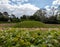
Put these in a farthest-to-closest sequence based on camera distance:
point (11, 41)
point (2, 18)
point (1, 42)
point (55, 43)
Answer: point (2, 18) < point (1, 42) < point (11, 41) < point (55, 43)

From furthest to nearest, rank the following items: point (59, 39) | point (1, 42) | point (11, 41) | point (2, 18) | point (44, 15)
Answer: point (44, 15) < point (2, 18) < point (1, 42) < point (11, 41) < point (59, 39)

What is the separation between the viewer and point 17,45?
3.51 metres

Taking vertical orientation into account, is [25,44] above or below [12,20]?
above

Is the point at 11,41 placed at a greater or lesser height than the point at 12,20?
greater

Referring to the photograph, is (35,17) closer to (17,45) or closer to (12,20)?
(12,20)

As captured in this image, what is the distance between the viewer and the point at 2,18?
30.5m

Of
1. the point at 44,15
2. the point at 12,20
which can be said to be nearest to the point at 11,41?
the point at 12,20

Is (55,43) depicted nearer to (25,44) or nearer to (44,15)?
(25,44)

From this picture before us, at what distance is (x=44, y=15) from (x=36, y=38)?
31704 millimetres

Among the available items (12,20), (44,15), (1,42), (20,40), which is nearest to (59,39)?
(20,40)

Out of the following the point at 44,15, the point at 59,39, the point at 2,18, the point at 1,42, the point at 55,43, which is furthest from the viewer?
the point at 44,15

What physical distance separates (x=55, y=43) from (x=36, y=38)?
637mm

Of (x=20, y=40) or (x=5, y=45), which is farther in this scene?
(x=5, y=45)

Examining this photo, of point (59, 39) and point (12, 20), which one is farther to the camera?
point (12, 20)
